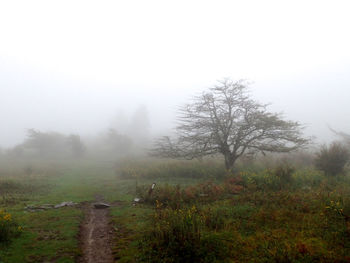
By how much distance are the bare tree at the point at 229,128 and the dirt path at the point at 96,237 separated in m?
12.0

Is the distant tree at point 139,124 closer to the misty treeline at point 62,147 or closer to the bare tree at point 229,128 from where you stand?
the misty treeline at point 62,147

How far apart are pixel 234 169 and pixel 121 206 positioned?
1317 centimetres

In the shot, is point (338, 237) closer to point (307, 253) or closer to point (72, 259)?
point (307, 253)

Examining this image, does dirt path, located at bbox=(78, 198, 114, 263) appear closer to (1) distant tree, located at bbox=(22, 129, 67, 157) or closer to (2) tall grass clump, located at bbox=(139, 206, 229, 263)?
(2) tall grass clump, located at bbox=(139, 206, 229, 263)

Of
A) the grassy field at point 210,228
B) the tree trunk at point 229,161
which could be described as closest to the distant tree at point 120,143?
the tree trunk at point 229,161

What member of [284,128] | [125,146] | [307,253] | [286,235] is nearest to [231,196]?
[286,235]

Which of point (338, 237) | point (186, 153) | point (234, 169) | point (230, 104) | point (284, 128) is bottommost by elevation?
point (338, 237)

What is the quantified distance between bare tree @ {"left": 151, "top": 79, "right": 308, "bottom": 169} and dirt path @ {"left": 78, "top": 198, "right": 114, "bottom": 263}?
12.0m

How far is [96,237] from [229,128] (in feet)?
52.2

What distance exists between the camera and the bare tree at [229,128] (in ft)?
67.3

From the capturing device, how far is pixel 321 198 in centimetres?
1119

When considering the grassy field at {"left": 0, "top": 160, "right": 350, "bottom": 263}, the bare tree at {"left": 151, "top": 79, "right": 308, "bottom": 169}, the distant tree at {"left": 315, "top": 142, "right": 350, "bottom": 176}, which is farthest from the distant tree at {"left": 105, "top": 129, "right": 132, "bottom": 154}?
the distant tree at {"left": 315, "top": 142, "right": 350, "bottom": 176}

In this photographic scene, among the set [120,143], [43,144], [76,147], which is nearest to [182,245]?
[76,147]

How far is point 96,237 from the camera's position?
862 cm
